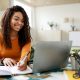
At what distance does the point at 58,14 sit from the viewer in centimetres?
750

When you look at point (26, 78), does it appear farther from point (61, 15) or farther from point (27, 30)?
point (61, 15)

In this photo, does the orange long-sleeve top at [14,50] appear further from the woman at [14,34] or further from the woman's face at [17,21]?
the woman's face at [17,21]

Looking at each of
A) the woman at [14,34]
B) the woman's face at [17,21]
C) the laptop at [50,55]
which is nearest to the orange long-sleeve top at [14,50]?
the woman at [14,34]

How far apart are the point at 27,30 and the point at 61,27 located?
6.20m

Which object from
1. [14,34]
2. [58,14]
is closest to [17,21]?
[14,34]

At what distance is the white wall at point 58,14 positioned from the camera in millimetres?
7382

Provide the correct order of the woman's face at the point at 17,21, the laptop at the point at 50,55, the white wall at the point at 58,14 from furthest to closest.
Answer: the white wall at the point at 58,14 < the woman's face at the point at 17,21 < the laptop at the point at 50,55

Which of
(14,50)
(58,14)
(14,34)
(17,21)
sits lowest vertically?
(14,50)

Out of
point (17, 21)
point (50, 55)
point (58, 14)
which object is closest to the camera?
point (50, 55)

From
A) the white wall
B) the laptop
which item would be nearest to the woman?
the laptop

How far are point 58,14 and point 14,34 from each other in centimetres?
621

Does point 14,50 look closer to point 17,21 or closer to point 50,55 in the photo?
point 17,21

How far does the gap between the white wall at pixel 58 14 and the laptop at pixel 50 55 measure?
6.50 m

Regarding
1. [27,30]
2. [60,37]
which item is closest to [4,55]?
[27,30]
